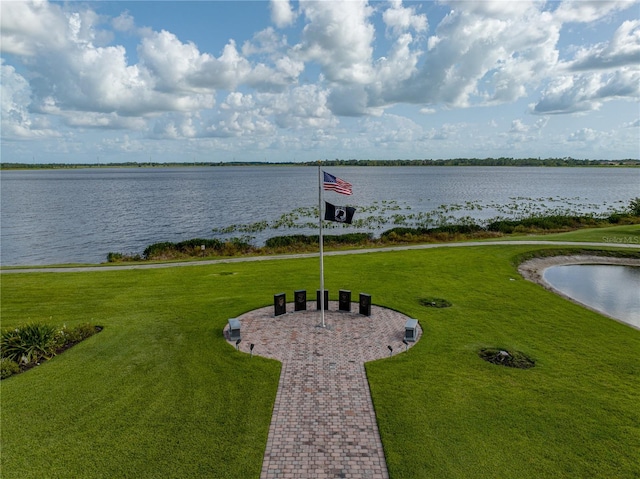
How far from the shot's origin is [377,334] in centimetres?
1509

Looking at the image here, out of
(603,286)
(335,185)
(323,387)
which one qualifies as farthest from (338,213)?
(603,286)

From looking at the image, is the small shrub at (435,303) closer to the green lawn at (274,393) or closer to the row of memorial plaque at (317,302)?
the green lawn at (274,393)

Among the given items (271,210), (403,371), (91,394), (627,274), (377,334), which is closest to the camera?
(91,394)

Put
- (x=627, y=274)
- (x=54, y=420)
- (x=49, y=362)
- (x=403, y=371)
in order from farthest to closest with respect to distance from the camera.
Result: (x=627, y=274) < (x=49, y=362) < (x=403, y=371) < (x=54, y=420)

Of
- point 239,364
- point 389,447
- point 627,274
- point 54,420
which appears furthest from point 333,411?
point 627,274

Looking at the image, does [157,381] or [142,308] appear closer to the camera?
[157,381]

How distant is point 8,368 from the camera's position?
1248 cm

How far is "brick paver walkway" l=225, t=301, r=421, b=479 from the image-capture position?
339 inches

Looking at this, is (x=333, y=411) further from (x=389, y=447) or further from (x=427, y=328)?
(x=427, y=328)

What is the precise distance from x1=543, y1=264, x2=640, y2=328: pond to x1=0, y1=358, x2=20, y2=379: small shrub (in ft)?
77.2

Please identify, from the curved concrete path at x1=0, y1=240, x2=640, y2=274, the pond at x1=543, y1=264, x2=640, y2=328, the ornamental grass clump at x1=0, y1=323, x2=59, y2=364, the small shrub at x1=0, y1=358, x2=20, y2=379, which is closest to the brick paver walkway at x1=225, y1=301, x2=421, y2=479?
the ornamental grass clump at x1=0, y1=323, x2=59, y2=364

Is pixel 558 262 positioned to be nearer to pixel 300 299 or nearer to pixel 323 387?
pixel 300 299

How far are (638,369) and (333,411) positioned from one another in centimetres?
1011

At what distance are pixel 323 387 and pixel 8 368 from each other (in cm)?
1006
